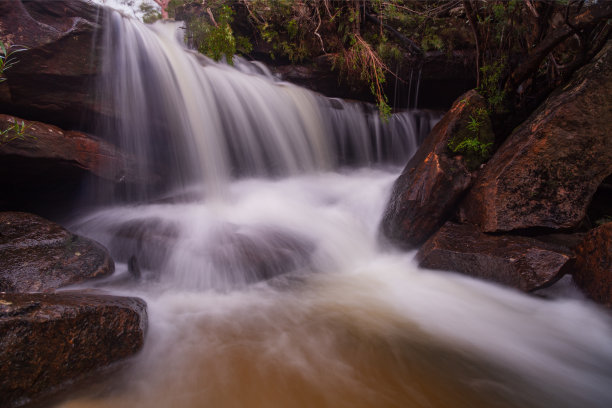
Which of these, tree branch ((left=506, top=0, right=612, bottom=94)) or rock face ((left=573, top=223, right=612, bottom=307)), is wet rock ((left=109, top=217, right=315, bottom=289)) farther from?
tree branch ((left=506, top=0, right=612, bottom=94))

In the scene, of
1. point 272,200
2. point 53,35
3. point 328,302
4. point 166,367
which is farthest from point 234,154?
point 166,367

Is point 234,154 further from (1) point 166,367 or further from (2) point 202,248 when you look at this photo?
(1) point 166,367

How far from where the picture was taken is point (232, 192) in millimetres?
5223

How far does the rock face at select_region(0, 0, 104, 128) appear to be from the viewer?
11.1 feet

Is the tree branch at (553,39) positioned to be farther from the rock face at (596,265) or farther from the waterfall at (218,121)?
the waterfall at (218,121)

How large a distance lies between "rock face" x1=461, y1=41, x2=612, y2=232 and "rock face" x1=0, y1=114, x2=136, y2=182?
5106mm

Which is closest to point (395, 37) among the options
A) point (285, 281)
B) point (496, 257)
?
point (496, 257)

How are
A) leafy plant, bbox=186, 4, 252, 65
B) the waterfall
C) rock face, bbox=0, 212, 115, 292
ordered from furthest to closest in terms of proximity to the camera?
leafy plant, bbox=186, 4, 252, 65 < the waterfall < rock face, bbox=0, 212, 115, 292

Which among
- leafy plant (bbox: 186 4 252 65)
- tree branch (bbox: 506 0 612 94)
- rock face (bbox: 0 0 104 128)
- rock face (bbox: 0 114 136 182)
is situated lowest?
rock face (bbox: 0 114 136 182)

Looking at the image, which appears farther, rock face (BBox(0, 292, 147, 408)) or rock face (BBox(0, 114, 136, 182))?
rock face (BBox(0, 114, 136, 182))

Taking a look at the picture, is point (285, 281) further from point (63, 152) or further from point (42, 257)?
point (63, 152)

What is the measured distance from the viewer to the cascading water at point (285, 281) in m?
1.73

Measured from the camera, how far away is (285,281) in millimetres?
3172

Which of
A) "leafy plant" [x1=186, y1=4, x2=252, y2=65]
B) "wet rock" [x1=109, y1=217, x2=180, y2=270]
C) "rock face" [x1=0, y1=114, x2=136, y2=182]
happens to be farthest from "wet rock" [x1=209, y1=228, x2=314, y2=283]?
"leafy plant" [x1=186, y1=4, x2=252, y2=65]
